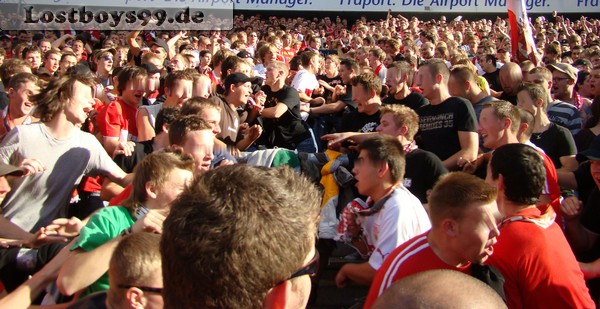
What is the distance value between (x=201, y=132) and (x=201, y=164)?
194 mm

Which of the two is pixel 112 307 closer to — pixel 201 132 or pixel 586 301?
pixel 201 132

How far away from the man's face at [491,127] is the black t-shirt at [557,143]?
2.41 ft

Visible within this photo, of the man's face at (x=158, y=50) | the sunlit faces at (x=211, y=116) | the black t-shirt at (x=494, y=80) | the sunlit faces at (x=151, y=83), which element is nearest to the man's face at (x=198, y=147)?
the sunlit faces at (x=211, y=116)

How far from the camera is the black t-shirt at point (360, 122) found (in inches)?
193

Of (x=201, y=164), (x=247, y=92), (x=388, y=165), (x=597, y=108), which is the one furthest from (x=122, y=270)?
(x=597, y=108)

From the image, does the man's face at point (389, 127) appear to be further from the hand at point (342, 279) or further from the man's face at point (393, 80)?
the man's face at point (393, 80)

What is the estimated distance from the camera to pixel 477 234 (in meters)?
2.27

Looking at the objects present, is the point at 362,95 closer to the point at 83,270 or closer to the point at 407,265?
the point at 407,265

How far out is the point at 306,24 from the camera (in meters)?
19.4

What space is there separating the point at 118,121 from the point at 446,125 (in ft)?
8.76

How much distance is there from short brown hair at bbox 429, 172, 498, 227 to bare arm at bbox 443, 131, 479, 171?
2.04 m

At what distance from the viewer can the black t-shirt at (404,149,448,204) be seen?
12.5 feet

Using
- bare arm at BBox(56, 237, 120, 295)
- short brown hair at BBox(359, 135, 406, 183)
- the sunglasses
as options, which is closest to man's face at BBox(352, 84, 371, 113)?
short brown hair at BBox(359, 135, 406, 183)

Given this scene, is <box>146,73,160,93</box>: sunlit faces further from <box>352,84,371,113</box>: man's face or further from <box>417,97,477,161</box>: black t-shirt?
<box>417,97,477,161</box>: black t-shirt
